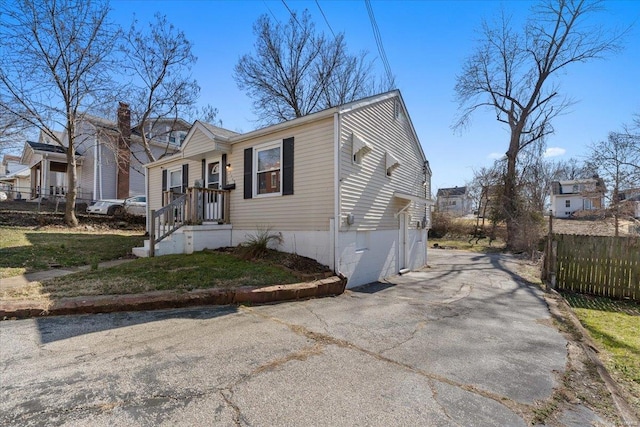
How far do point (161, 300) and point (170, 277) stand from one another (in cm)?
126

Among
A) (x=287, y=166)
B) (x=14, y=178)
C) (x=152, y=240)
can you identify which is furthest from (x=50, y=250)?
(x=14, y=178)

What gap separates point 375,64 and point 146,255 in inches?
846

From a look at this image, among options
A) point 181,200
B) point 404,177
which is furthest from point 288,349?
point 404,177

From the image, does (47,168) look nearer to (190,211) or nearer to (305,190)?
(190,211)

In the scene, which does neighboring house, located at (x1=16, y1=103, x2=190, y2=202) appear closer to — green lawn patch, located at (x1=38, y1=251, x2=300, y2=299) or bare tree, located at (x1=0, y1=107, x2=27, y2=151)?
bare tree, located at (x1=0, y1=107, x2=27, y2=151)

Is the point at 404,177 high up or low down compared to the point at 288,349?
up

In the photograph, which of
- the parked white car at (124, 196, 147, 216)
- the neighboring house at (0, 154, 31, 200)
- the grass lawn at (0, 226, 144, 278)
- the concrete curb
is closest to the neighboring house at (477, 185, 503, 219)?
the concrete curb

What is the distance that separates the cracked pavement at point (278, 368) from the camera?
7.89 feet

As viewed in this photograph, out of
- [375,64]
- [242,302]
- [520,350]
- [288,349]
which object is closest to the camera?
[288,349]

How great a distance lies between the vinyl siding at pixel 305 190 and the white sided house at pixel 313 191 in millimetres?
25

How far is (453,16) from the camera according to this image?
9914 mm

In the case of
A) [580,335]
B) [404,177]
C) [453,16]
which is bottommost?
[580,335]

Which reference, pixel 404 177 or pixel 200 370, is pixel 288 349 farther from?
pixel 404 177

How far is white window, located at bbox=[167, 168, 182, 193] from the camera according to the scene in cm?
1258
